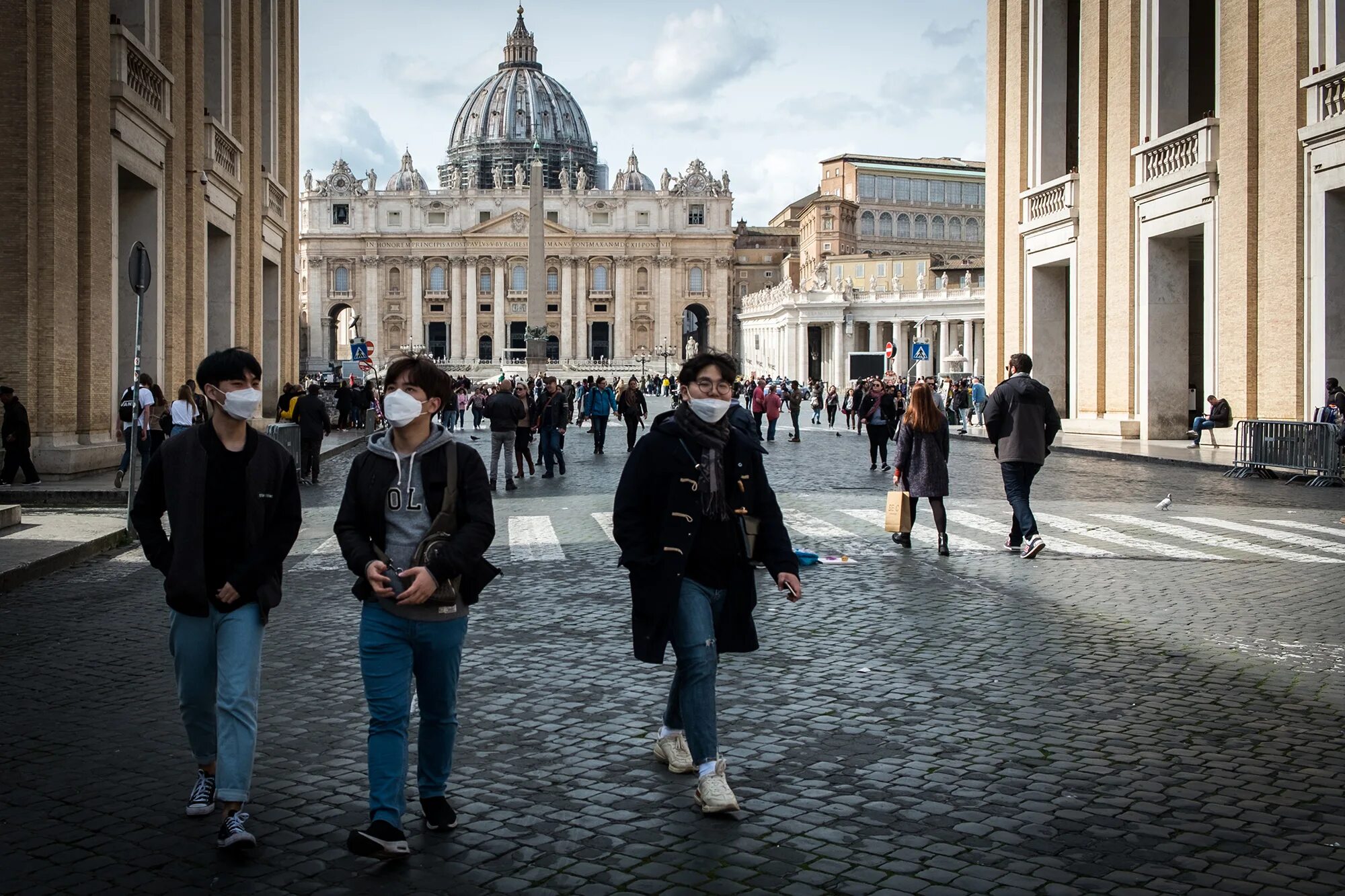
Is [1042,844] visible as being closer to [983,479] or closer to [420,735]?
[420,735]

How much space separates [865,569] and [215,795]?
6612 millimetres

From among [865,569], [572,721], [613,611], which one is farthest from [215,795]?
[865,569]

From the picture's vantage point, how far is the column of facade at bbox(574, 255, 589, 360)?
124 m

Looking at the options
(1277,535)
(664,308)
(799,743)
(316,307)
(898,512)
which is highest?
(664,308)

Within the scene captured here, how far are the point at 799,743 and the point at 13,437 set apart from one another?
12.4 meters

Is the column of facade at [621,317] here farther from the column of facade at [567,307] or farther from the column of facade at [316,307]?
the column of facade at [316,307]

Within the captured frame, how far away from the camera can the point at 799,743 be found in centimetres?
551

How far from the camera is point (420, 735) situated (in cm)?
452

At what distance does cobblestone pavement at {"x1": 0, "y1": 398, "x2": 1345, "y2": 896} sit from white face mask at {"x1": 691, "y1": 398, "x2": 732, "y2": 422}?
1.33 meters

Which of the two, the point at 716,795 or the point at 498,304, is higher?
the point at 498,304

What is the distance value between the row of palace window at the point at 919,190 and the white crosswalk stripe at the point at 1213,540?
9566 centimetres

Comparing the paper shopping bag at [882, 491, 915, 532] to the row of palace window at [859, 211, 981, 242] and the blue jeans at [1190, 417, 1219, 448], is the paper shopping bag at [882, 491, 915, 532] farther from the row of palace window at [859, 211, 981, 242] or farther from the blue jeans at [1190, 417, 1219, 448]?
the row of palace window at [859, 211, 981, 242]

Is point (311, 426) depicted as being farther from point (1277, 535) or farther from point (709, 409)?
point (709, 409)

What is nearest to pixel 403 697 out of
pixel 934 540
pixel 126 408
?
pixel 934 540
